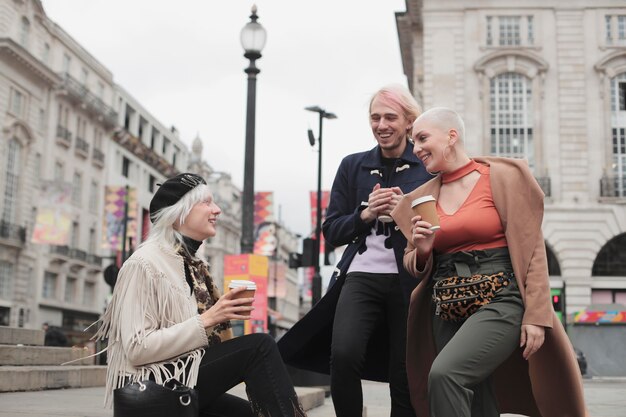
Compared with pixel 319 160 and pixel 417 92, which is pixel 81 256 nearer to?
pixel 417 92

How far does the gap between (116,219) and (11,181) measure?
7.47m

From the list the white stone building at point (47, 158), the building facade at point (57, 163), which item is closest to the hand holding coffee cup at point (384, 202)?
the building facade at point (57, 163)

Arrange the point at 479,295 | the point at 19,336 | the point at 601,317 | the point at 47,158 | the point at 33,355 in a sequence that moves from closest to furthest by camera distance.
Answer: the point at 479,295
the point at 33,355
the point at 19,336
the point at 601,317
the point at 47,158

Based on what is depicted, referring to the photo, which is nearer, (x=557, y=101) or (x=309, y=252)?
(x=309, y=252)

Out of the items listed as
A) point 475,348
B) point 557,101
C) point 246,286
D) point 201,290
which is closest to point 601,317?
point 557,101

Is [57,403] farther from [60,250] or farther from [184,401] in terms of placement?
[60,250]

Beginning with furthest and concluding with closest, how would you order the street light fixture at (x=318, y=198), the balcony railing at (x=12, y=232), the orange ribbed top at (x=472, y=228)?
the balcony railing at (x=12, y=232), the street light fixture at (x=318, y=198), the orange ribbed top at (x=472, y=228)

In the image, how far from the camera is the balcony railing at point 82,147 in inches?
2163

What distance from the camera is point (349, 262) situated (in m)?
4.54

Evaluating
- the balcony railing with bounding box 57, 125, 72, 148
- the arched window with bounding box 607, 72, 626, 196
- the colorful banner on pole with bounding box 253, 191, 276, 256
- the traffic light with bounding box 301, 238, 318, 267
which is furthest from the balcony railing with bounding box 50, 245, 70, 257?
the traffic light with bounding box 301, 238, 318, 267

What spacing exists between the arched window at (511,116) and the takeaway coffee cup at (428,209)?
109 ft

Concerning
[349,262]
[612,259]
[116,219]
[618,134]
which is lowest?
[349,262]

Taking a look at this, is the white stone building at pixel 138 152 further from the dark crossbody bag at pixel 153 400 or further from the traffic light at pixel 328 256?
the dark crossbody bag at pixel 153 400

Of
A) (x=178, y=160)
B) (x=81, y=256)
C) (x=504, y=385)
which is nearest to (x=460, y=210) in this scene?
(x=504, y=385)
